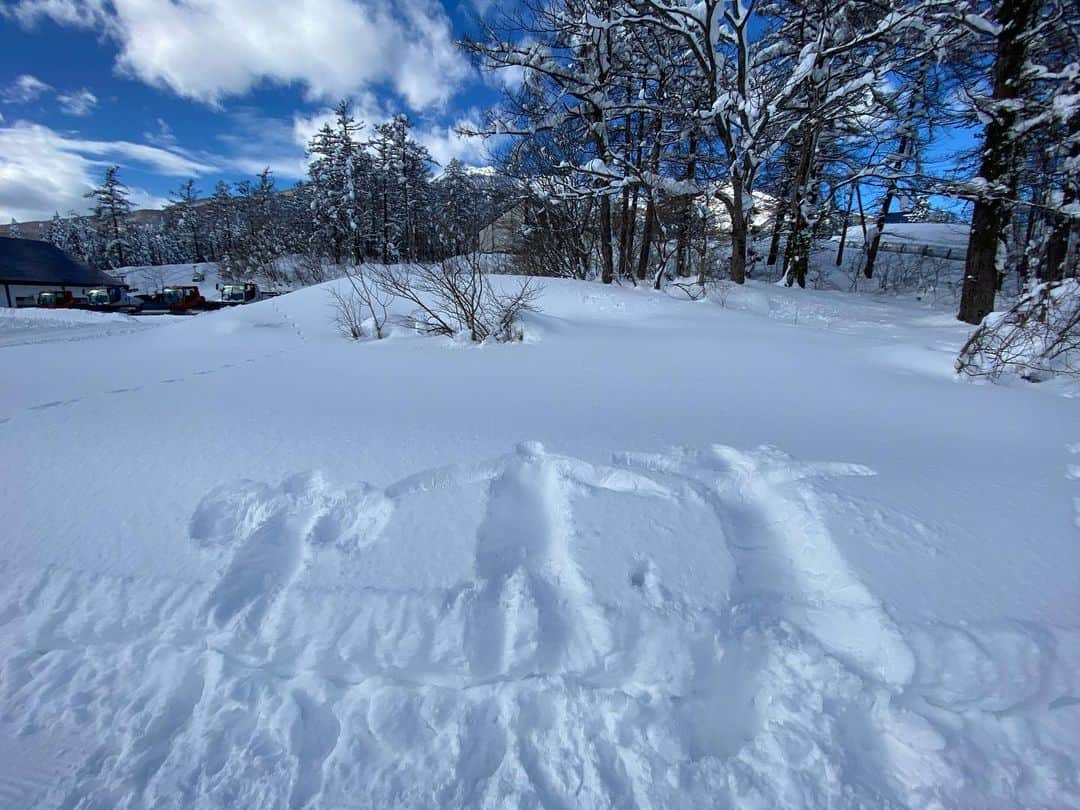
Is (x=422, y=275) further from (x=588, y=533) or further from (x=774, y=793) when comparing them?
(x=774, y=793)

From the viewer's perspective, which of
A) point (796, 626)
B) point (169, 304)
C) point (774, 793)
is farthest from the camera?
point (169, 304)

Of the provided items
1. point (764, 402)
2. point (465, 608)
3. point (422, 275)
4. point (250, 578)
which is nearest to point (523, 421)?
point (465, 608)

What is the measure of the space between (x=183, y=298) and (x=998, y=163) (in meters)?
27.3

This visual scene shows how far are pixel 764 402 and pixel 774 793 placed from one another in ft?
8.41

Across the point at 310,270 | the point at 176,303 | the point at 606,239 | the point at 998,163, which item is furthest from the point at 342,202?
the point at 998,163

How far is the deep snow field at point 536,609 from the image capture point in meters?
1.14

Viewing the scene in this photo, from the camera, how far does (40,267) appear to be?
27000mm

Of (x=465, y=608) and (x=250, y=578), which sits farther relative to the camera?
(x=250, y=578)

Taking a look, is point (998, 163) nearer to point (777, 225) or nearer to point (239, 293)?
point (777, 225)

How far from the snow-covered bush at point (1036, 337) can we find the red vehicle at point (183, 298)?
2486 centimetres

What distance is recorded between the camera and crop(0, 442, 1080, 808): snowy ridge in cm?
112

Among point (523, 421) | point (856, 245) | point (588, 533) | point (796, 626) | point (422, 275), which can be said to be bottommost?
point (796, 626)

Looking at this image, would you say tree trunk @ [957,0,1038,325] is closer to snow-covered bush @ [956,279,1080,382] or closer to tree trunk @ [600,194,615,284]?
snow-covered bush @ [956,279,1080,382]

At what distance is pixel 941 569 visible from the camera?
1.58 meters
